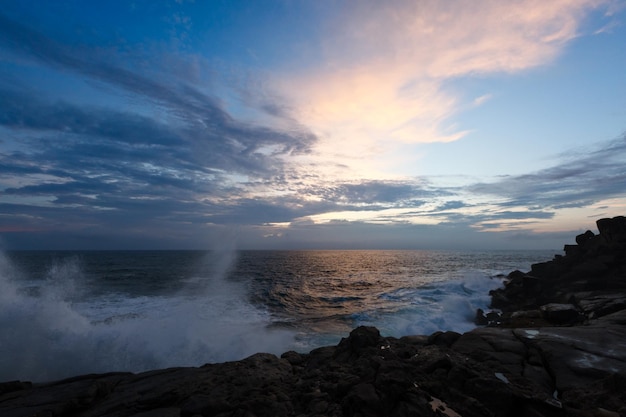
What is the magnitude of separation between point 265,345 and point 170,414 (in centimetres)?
969

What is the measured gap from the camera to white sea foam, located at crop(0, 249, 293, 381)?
47.8 feet

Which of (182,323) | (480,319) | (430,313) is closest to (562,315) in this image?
(480,319)

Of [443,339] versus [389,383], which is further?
[443,339]

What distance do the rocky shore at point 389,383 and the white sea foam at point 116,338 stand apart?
4262mm

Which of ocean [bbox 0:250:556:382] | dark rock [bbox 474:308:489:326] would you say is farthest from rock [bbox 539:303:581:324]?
ocean [bbox 0:250:556:382]

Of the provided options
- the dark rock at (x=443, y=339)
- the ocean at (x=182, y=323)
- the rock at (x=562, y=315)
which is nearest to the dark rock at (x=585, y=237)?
the ocean at (x=182, y=323)

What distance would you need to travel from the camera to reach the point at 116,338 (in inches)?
659

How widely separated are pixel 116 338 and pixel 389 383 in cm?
1598

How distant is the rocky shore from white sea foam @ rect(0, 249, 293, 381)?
4262mm

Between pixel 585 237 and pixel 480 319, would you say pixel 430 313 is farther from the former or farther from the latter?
pixel 585 237

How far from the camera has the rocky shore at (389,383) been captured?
705 centimetres

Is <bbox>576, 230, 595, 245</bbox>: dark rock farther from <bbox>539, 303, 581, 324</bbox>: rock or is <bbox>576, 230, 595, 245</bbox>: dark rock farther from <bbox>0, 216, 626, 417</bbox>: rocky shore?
<bbox>0, 216, 626, 417</bbox>: rocky shore

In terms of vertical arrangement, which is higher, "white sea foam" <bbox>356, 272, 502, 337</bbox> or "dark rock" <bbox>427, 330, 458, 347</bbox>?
"dark rock" <bbox>427, 330, 458, 347</bbox>

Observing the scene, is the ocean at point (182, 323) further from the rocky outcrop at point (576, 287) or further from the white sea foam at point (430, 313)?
the rocky outcrop at point (576, 287)
